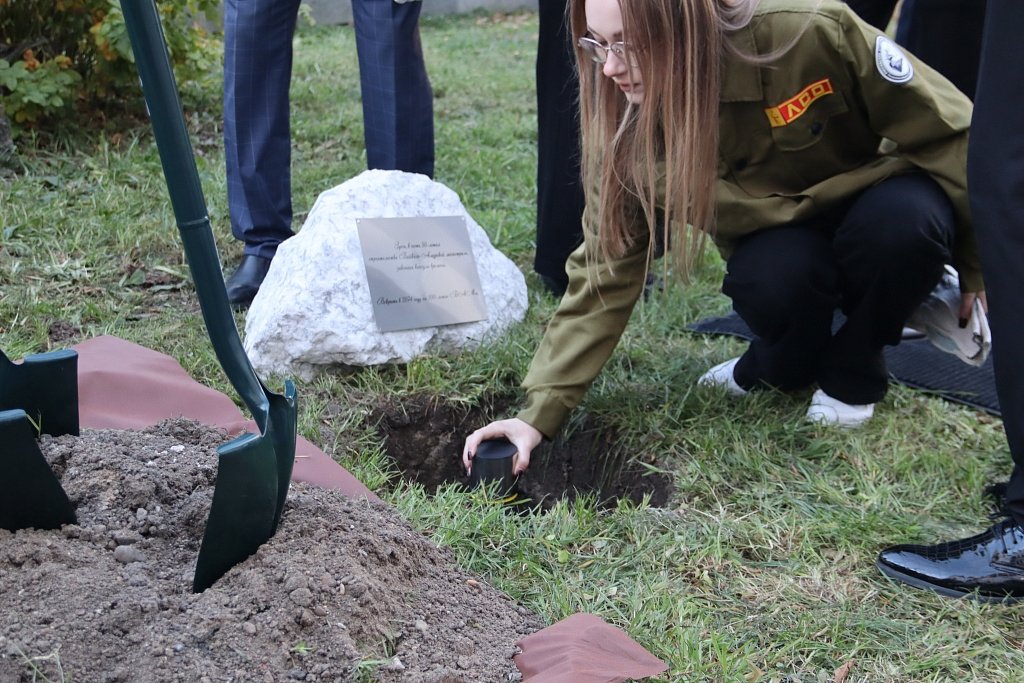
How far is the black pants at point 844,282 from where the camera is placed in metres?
2.12

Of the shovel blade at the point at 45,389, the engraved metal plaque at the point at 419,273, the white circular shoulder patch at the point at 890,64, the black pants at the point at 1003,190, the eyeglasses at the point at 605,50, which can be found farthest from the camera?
the engraved metal plaque at the point at 419,273

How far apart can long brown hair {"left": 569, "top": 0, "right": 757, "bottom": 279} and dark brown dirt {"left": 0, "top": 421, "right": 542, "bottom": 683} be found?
0.81m

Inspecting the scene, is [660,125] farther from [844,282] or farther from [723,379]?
[723,379]

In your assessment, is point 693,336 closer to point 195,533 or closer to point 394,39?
point 394,39

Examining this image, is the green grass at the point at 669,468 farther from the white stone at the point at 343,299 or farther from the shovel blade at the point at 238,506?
the shovel blade at the point at 238,506

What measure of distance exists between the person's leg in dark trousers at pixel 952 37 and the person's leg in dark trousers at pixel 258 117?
1938 millimetres

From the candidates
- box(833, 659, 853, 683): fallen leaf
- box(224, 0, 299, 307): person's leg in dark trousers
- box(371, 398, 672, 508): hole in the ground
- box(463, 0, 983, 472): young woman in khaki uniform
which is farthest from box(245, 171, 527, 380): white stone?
box(833, 659, 853, 683): fallen leaf

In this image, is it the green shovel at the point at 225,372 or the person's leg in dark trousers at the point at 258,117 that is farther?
the person's leg in dark trousers at the point at 258,117

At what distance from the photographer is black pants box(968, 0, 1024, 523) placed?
4.90 ft

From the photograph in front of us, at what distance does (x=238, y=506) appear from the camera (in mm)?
1399

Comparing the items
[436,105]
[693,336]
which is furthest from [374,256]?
[436,105]

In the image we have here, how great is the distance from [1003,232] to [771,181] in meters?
0.75

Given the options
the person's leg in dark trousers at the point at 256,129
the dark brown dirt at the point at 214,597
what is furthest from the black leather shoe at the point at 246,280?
the dark brown dirt at the point at 214,597

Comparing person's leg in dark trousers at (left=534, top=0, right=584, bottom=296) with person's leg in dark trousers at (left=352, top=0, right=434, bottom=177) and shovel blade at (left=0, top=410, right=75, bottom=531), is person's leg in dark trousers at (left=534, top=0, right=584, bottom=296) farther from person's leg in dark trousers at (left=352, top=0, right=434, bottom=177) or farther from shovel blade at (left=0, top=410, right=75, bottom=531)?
shovel blade at (left=0, top=410, right=75, bottom=531)
